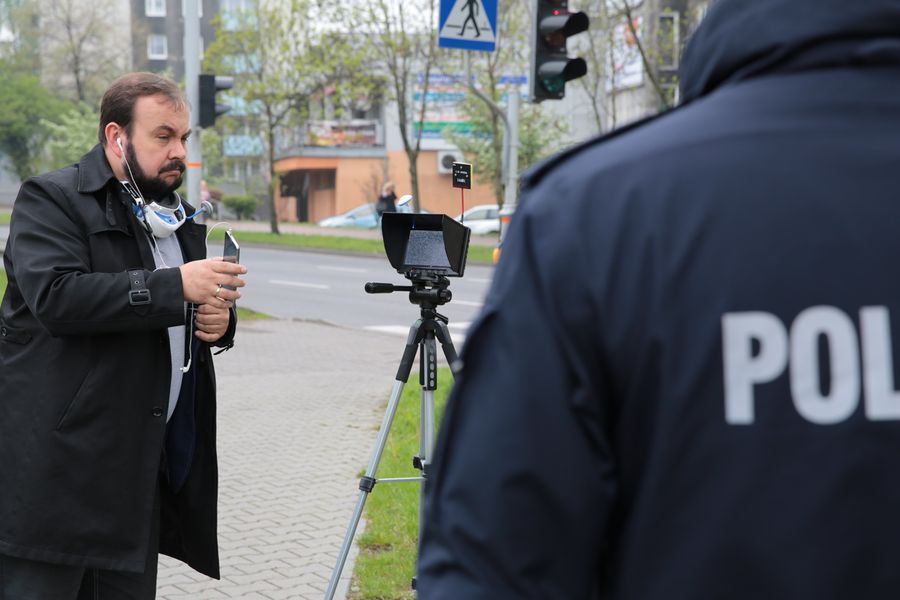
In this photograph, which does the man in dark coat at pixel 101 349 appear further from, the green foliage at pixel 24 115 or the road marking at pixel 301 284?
the green foliage at pixel 24 115

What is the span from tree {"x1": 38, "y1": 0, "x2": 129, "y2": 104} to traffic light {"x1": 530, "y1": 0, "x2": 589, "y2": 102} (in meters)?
49.0

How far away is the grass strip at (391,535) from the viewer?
4844 millimetres

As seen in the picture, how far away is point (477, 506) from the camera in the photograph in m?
1.27

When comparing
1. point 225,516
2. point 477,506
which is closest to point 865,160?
point 477,506

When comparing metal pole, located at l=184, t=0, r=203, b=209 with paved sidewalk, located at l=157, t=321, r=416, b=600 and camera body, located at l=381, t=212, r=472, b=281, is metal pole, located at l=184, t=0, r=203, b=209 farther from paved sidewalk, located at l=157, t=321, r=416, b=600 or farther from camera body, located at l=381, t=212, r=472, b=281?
camera body, located at l=381, t=212, r=472, b=281

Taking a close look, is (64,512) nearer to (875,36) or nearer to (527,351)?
(527,351)

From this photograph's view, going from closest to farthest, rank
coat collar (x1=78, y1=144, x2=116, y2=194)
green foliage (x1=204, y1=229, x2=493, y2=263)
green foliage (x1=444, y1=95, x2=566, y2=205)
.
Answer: coat collar (x1=78, y1=144, x2=116, y2=194) < green foliage (x1=204, y1=229, x2=493, y2=263) < green foliage (x1=444, y1=95, x2=566, y2=205)

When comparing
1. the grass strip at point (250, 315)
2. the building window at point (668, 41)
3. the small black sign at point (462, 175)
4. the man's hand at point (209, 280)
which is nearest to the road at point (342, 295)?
the grass strip at point (250, 315)

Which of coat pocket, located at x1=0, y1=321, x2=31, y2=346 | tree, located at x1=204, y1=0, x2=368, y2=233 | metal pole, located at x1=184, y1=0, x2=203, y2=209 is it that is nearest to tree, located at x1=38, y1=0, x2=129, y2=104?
tree, located at x1=204, y1=0, x2=368, y2=233

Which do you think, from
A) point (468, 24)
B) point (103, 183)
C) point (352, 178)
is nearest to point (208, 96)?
point (468, 24)

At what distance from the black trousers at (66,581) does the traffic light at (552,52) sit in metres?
6.44

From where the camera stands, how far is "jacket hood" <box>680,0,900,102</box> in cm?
128

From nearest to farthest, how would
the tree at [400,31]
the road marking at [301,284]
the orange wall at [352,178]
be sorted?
the road marking at [301,284] < the tree at [400,31] < the orange wall at [352,178]

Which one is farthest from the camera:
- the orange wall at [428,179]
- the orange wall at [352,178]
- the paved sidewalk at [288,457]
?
the orange wall at [428,179]
